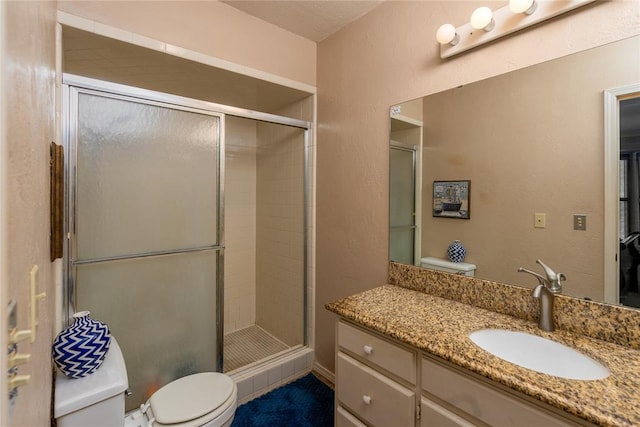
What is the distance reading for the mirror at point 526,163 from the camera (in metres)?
1.13

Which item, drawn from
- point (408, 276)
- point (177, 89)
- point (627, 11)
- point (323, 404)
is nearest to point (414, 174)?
point (408, 276)

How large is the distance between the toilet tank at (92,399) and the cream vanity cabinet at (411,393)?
35.6 inches

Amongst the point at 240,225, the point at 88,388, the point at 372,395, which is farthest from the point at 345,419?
the point at 240,225

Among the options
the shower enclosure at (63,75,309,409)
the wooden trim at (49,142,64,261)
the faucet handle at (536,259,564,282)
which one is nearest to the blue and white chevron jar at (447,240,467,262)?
the faucet handle at (536,259,564,282)

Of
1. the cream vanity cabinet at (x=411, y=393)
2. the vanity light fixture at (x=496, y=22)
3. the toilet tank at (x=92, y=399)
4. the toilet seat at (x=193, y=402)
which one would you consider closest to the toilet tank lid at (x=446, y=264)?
the cream vanity cabinet at (x=411, y=393)

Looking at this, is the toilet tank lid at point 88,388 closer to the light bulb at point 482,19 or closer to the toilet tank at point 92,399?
the toilet tank at point 92,399

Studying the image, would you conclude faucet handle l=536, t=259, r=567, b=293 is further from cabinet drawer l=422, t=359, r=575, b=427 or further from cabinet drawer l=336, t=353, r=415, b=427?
cabinet drawer l=336, t=353, r=415, b=427

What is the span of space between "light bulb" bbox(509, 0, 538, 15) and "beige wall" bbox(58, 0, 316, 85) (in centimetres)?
140

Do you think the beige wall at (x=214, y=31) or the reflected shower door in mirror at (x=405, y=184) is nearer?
the beige wall at (x=214, y=31)

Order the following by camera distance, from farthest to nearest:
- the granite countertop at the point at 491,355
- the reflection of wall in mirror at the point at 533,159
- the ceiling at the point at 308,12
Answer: the ceiling at the point at 308,12 → the reflection of wall in mirror at the point at 533,159 → the granite countertop at the point at 491,355

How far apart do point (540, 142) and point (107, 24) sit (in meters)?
2.10

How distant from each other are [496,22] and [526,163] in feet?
2.08

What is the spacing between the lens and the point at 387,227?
6.07 ft

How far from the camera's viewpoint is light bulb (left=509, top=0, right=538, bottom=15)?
1208 millimetres
